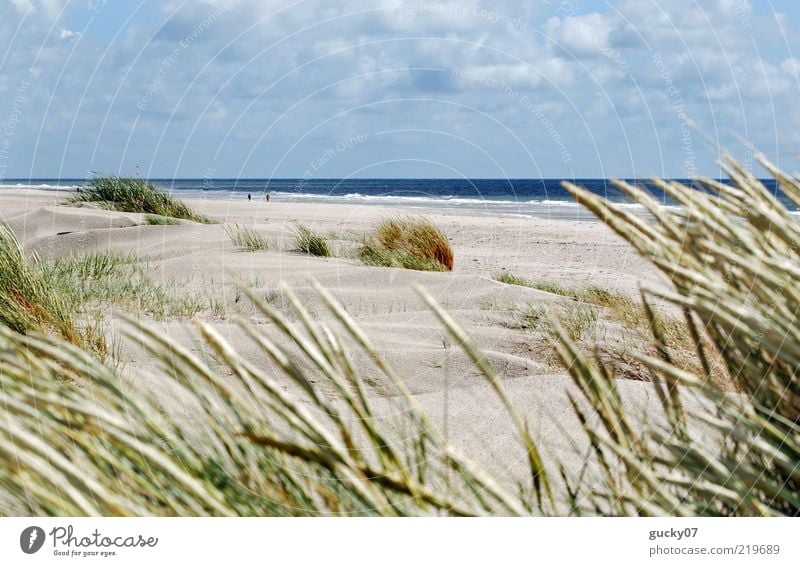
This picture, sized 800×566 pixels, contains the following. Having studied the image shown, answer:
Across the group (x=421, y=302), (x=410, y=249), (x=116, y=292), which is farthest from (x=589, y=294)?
(x=116, y=292)

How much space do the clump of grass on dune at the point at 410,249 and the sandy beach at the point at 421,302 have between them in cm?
22

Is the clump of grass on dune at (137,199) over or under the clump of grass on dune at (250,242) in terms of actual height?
over

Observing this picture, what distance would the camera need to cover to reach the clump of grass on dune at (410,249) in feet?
19.8

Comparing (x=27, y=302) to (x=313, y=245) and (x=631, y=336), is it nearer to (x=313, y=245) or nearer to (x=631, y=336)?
(x=631, y=336)

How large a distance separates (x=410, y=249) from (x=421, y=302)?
1.71 meters

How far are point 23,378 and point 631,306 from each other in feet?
12.5

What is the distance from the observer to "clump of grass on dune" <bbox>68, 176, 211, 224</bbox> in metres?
9.40

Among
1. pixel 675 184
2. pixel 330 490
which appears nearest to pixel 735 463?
pixel 675 184

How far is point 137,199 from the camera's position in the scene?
9570 millimetres

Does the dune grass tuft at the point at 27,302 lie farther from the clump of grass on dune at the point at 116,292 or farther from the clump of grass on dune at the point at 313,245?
the clump of grass on dune at the point at 313,245

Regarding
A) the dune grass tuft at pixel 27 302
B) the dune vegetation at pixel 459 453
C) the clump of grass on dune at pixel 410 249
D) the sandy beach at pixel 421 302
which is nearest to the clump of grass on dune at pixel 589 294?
the sandy beach at pixel 421 302

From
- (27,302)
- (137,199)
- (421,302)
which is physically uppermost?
(137,199)
